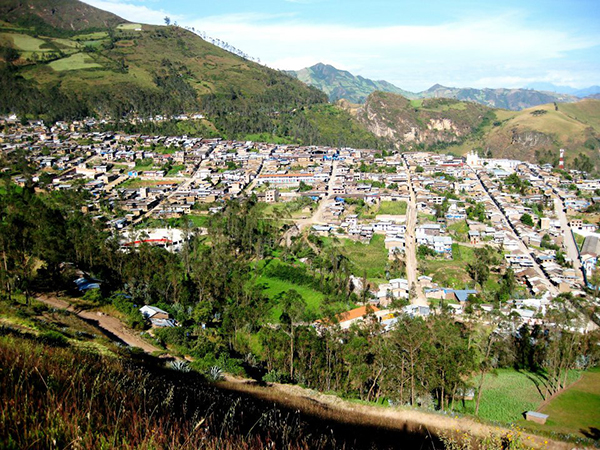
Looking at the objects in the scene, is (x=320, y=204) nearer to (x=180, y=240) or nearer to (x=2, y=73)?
(x=180, y=240)

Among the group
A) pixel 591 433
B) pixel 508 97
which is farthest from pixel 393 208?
pixel 508 97

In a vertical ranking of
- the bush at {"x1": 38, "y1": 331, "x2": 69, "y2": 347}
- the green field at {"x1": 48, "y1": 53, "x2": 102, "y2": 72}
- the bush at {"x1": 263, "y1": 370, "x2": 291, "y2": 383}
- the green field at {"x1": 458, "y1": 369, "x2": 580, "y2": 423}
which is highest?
the green field at {"x1": 48, "y1": 53, "x2": 102, "y2": 72}

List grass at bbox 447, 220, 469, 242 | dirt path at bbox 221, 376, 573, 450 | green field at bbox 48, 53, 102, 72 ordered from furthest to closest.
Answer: green field at bbox 48, 53, 102, 72
grass at bbox 447, 220, 469, 242
dirt path at bbox 221, 376, 573, 450

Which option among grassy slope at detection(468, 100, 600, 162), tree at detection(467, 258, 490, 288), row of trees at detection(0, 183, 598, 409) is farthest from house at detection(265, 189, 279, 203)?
grassy slope at detection(468, 100, 600, 162)

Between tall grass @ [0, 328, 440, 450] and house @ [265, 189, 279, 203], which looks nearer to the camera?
tall grass @ [0, 328, 440, 450]

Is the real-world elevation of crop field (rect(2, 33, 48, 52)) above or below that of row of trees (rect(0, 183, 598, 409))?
above

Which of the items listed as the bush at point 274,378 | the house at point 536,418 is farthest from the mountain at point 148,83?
the house at point 536,418

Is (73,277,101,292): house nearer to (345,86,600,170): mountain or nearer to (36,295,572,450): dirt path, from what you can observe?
(36,295,572,450): dirt path

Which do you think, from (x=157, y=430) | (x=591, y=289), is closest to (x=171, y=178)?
(x=591, y=289)
